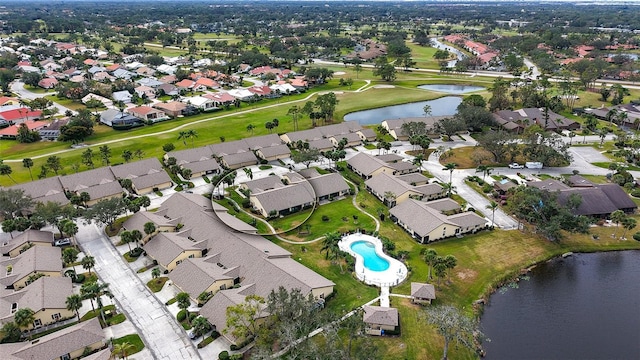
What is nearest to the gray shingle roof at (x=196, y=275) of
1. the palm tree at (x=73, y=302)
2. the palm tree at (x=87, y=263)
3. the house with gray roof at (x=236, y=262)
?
the house with gray roof at (x=236, y=262)

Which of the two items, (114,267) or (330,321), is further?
(114,267)

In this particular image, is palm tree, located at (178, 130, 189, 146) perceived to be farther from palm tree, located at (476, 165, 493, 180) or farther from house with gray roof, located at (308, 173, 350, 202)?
palm tree, located at (476, 165, 493, 180)

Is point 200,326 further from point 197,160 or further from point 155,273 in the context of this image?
point 197,160

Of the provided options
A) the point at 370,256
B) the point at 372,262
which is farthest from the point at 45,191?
the point at 372,262

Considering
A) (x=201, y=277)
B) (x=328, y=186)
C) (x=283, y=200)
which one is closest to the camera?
(x=201, y=277)

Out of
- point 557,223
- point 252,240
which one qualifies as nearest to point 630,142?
point 557,223

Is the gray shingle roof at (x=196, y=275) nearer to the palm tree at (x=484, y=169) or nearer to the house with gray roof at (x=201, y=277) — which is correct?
the house with gray roof at (x=201, y=277)

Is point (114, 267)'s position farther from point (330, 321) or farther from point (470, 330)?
point (470, 330)
